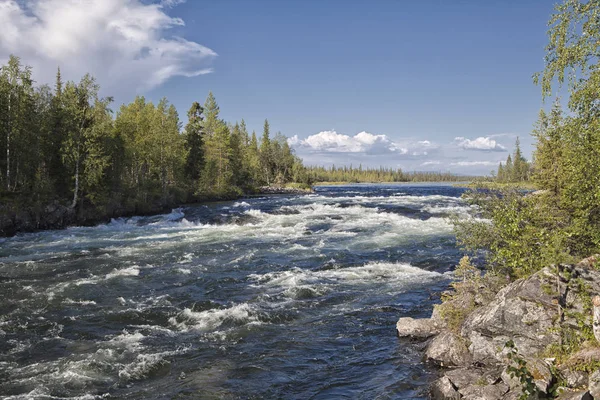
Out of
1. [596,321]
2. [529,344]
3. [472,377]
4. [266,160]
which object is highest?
[266,160]

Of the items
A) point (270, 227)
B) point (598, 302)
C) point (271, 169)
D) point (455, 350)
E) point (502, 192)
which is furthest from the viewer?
point (271, 169)

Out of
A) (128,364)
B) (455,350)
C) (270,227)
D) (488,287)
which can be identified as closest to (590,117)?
(488,287)

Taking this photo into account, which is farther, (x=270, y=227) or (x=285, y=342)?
(x=270, y=227)

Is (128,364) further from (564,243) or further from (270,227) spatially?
(270,227)

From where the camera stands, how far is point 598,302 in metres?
8.50

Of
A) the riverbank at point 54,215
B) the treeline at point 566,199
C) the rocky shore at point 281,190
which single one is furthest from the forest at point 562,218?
the rocky shore at point 281,190

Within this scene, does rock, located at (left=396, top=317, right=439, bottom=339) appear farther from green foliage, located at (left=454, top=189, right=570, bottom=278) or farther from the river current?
green foliage, located at (left=454, top=189, right=570, bottom=278)

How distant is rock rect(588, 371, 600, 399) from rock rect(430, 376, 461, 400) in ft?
8.21

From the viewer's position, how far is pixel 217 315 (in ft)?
49.6

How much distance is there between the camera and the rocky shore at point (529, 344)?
7695 millimetres

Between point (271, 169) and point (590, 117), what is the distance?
4842 inches

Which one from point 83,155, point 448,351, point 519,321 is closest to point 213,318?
point 448,351

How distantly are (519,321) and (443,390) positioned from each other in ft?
8.66

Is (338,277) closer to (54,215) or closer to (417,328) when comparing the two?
(417,328)
